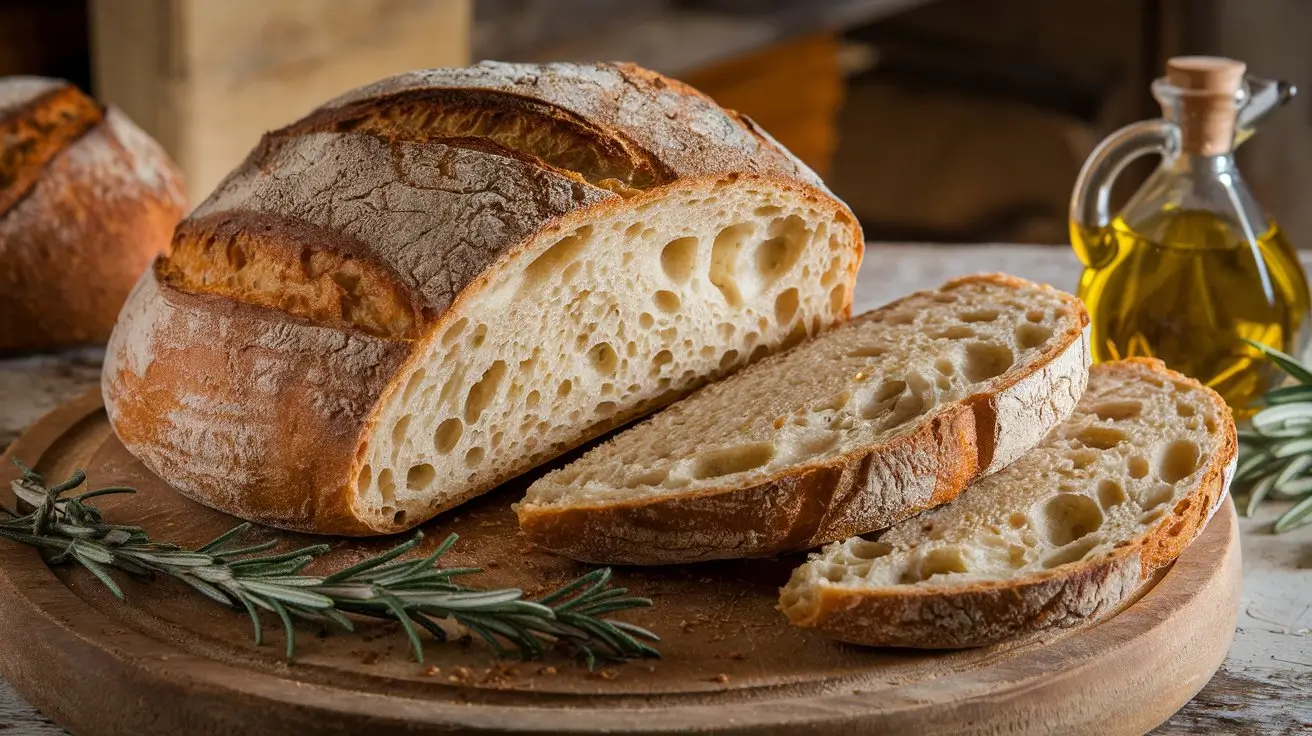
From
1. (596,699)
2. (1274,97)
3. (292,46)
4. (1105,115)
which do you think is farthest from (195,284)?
(1105,115)

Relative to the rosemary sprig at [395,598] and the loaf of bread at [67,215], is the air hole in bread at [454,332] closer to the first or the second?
the rosemary sprig at [395,598]

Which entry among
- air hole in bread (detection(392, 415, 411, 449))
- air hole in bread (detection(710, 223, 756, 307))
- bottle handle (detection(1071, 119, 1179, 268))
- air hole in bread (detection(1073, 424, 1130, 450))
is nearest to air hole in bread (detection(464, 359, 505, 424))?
air hole in bread (detection(392, 415, 411, 449))

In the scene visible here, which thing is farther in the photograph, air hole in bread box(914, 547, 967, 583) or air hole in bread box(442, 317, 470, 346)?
air hole in bread box(442, 317, 470, 346)

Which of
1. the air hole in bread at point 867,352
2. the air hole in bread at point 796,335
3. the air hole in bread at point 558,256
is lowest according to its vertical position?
the air hole in bread at point 796,335

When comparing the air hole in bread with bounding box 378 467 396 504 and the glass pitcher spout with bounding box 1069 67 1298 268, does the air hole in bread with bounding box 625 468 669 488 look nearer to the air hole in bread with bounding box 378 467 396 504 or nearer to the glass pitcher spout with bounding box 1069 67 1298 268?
the air hole in bread with bounding box 378 467 396 504

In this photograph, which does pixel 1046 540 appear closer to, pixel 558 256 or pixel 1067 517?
pixel 1067 517

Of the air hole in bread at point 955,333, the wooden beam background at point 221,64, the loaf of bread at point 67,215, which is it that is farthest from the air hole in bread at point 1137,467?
the wooden beam background at point 221,64
